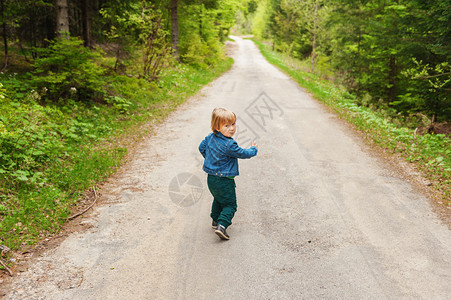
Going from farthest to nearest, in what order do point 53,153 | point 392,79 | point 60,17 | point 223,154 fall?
1. point 392,79
2. point 60,17
3. point 53,153
4. point 223,154

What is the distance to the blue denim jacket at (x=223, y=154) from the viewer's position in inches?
152

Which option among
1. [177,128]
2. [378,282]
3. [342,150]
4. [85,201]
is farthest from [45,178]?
[342,150]

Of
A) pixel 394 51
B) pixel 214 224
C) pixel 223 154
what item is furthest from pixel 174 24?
pixel 214 224

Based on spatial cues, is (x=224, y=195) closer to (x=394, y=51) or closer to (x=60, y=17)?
(x=60, y=17)

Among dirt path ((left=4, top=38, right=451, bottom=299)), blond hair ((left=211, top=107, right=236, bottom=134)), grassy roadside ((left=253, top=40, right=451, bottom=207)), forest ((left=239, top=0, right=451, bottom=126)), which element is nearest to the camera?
dirt path ((left=4, top=38, right=451, bottom=299))

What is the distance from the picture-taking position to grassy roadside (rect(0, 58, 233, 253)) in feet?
13.9

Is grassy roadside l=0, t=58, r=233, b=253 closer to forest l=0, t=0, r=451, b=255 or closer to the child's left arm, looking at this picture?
forest l=0, t=0, r=451, b=255

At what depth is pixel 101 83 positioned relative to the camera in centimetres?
846

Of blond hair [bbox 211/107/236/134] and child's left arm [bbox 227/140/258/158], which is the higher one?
blond hair [bbox 211/107/236/134]

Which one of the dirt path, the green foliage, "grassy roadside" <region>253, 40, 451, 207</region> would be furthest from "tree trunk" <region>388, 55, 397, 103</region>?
the green foliage

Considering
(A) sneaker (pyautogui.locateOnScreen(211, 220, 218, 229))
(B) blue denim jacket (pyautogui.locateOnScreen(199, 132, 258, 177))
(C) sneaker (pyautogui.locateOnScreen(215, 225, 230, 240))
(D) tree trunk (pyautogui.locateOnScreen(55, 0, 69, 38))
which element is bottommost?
(A) sneaker (pyautogui.locateOnScreen(211, 220, 218, 229))

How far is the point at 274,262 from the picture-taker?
3.60m

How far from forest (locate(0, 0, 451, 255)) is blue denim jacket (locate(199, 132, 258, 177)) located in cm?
244

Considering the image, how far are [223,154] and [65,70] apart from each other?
6184 millimetres
